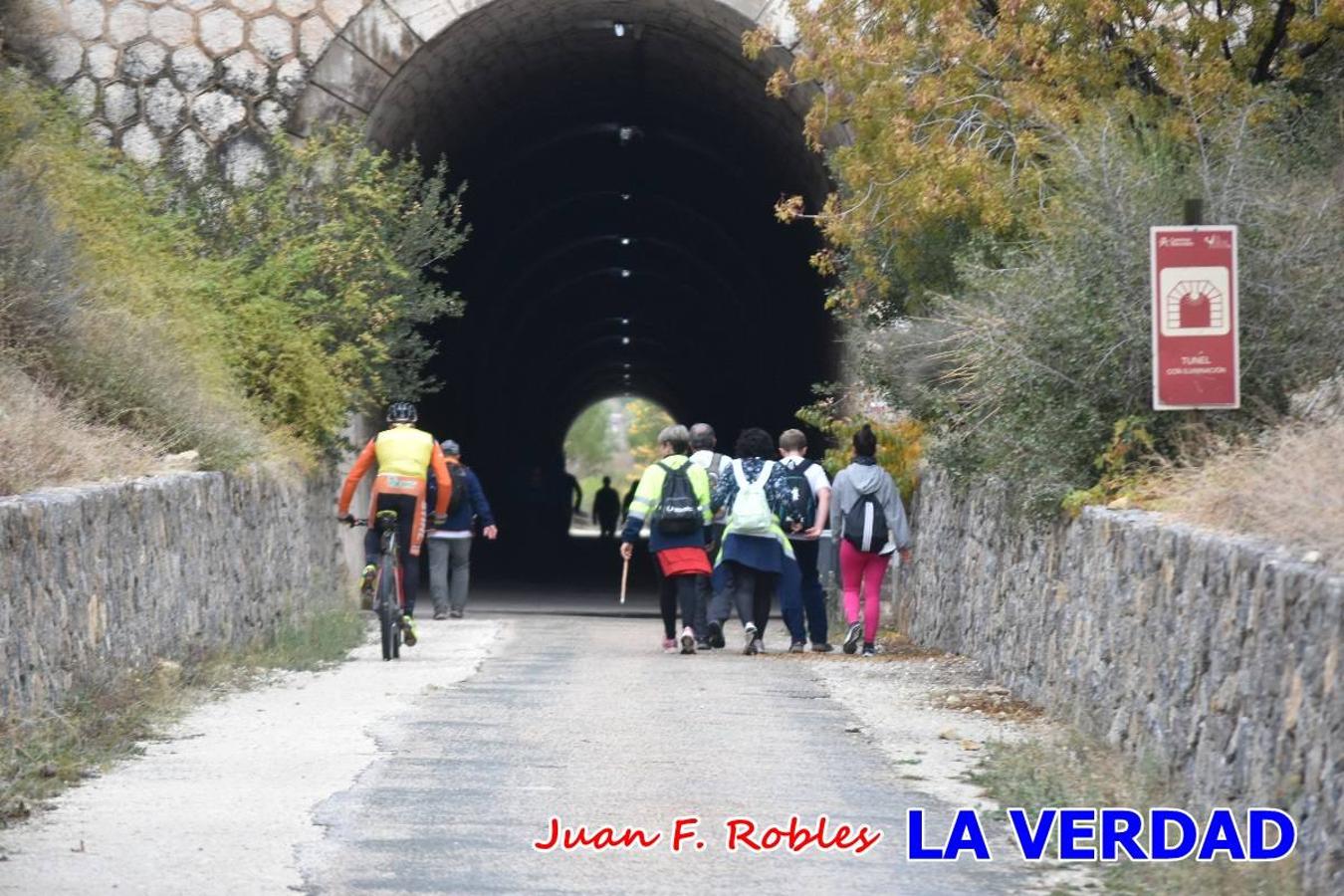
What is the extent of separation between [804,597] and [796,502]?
1.01m

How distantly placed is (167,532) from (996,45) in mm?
7112

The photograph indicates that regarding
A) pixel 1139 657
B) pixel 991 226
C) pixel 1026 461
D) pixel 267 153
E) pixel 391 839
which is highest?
pixel 267 153

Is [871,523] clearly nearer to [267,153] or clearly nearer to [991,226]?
[991,226]

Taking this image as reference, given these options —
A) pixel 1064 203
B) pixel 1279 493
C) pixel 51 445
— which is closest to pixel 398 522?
pixel 51 445

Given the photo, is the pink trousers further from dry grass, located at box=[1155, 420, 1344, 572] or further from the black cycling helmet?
dry grass, located at box=[1155, 420, 1344, 572]

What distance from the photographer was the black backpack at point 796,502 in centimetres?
1508

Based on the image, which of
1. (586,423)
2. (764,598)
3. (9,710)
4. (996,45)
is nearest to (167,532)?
(9,710)

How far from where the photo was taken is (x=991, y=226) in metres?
15.0

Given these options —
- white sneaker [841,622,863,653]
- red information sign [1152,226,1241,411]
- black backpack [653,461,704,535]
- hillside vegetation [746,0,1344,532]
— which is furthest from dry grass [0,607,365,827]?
red information sign [1152,226,1241,411]

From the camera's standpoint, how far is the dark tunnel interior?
21453mm

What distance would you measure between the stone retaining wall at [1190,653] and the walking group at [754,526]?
5.71 feet

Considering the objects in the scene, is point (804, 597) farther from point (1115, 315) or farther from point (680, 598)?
point (1115, 315)

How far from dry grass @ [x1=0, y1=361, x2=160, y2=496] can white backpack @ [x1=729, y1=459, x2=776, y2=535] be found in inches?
165

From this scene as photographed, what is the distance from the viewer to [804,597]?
15.8 meters
